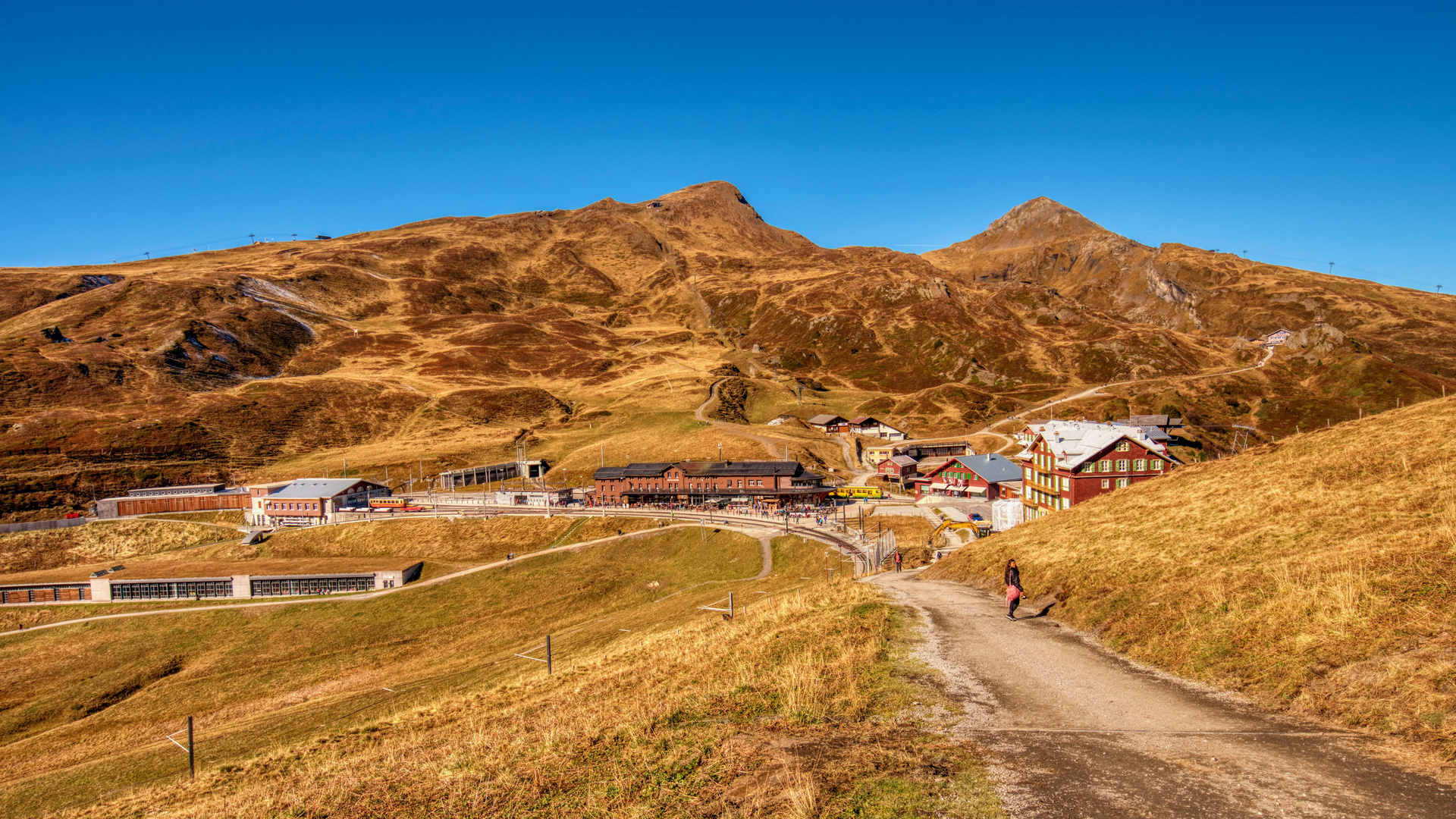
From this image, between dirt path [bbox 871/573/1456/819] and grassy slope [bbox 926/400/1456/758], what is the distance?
3.73 feet

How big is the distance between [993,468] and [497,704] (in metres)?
87.1

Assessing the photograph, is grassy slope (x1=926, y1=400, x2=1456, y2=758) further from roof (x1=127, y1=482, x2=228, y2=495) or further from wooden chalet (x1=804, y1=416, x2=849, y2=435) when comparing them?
roof (x1=127, y1=482, x2=228, y2=495)

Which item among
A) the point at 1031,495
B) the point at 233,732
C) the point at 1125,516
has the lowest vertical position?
the point at 233,732

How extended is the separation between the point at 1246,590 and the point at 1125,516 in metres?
15.4

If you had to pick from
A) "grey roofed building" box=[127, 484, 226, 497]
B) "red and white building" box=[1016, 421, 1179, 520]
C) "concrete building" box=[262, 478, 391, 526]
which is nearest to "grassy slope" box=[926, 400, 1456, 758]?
"red and white building" box=[1016, 421, 1179, 520]

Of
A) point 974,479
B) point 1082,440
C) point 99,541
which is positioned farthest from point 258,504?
point 1082,440

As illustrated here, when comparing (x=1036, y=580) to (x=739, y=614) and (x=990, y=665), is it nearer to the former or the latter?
(x=990, y=665)

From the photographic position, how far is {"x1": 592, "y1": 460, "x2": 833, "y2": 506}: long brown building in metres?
103

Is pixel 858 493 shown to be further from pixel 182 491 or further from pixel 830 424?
pixel 182 491

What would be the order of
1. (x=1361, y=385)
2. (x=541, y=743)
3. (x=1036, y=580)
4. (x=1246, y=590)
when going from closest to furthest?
(x=541, y=743) < (x=1246, y=590) < (x=1036, y=580) < (x=1361, y=385)

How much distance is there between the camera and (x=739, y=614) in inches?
1312

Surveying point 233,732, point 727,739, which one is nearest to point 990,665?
point 727,739

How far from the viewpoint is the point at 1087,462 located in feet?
238

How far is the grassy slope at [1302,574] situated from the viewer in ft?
41.0
